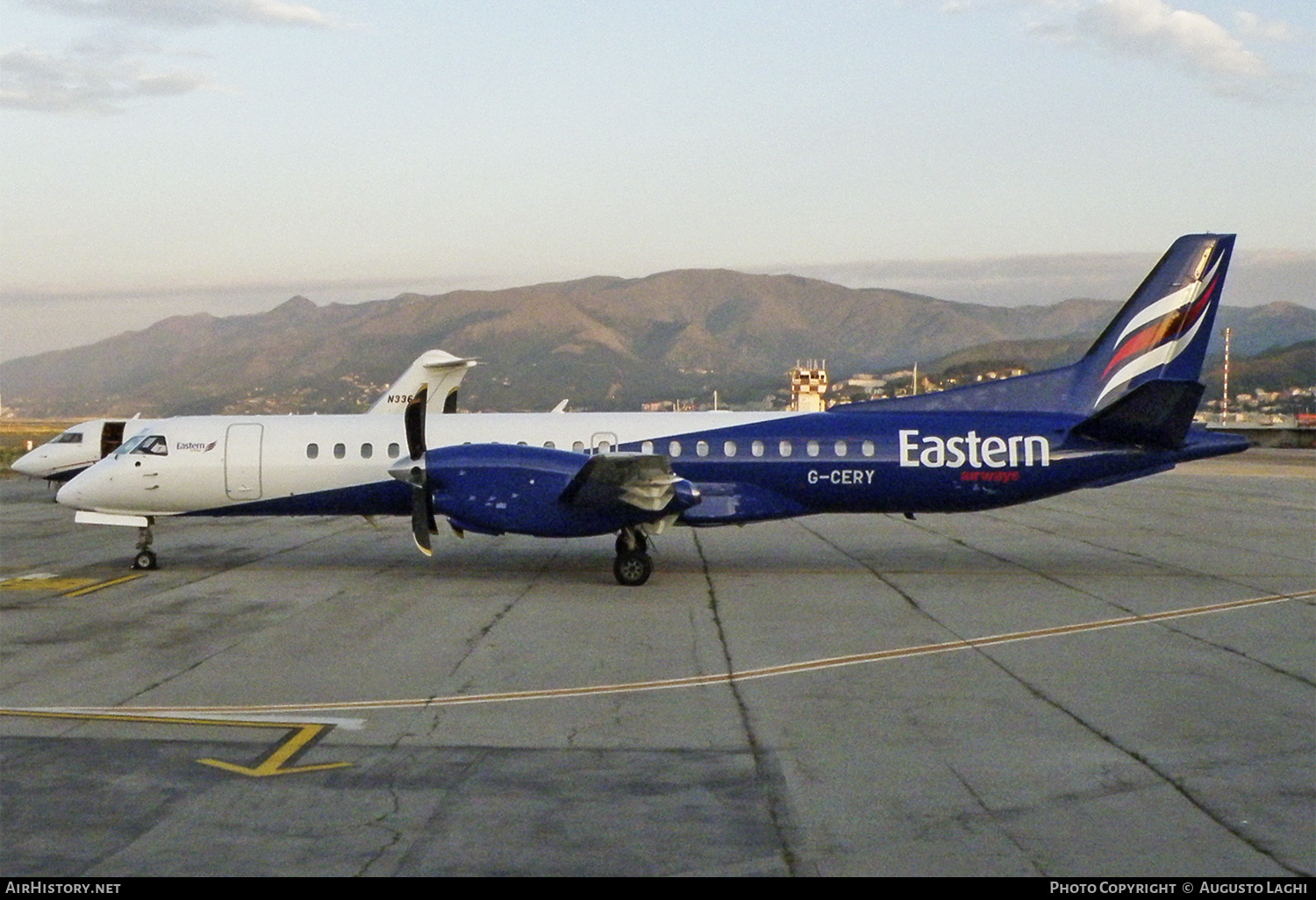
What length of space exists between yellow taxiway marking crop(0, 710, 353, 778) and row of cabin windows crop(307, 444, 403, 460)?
9.88m

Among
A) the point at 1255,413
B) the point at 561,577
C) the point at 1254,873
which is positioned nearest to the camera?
the point at 1254,873

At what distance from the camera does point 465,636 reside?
14680 millimetres

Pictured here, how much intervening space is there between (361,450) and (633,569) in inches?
223

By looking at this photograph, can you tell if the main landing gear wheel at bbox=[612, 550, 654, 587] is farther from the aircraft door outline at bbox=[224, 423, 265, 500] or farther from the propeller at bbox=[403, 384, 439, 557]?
the aircraft door outline at bbox=[224, 423, 265, 500]

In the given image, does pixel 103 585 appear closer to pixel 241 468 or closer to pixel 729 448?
pixel 241 468

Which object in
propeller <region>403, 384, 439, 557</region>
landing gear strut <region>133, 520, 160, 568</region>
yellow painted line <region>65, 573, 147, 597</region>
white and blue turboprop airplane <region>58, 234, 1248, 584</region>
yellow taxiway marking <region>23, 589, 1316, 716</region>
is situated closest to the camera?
yellow taxiway marking <region>23, 589, 1316, 716</region>

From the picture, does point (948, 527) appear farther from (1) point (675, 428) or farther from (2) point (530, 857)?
(2) point (530, 857)

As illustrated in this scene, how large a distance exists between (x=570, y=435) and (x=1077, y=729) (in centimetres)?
1231

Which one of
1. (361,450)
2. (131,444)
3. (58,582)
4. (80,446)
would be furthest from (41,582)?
(80,446)

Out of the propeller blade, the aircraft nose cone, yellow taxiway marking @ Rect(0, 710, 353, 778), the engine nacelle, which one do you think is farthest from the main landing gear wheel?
the aircraft nose cone

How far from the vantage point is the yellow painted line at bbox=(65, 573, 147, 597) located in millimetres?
18044

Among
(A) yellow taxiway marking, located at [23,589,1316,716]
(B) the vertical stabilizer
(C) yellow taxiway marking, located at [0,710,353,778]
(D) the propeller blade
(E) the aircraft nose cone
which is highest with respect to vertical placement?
(B) the vertical stabilizer

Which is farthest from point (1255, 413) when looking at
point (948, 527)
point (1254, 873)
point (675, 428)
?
point (1254, 873)

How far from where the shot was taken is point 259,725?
10.5 meters
